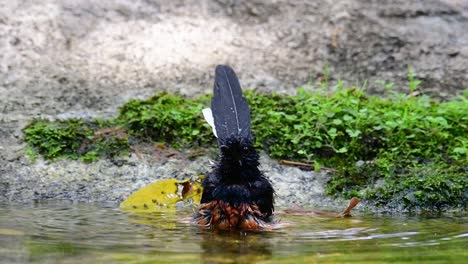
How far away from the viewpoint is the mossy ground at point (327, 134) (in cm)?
565

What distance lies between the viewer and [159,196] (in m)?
5.12

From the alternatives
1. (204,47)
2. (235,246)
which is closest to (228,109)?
(235,246)

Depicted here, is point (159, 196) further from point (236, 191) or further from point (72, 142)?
point (72, 142)

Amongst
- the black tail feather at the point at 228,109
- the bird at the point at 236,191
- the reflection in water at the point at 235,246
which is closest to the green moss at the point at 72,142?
the black tail feather at the point at 228,109

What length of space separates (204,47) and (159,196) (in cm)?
298

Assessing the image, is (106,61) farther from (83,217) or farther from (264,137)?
(83,217)

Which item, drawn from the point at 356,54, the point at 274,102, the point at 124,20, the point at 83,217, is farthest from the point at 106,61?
the point at 83,217

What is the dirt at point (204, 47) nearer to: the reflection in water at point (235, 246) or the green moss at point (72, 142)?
the green moss at point (72, 142)

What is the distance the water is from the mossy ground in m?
0.81

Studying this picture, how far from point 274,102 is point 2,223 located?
2.79m

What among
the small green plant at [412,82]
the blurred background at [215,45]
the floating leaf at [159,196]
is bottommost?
the floating leaf at [159,196]

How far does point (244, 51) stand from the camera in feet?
25.8

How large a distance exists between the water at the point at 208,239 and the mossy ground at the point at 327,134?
0.81 metres

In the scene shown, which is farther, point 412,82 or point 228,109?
point 412,82
